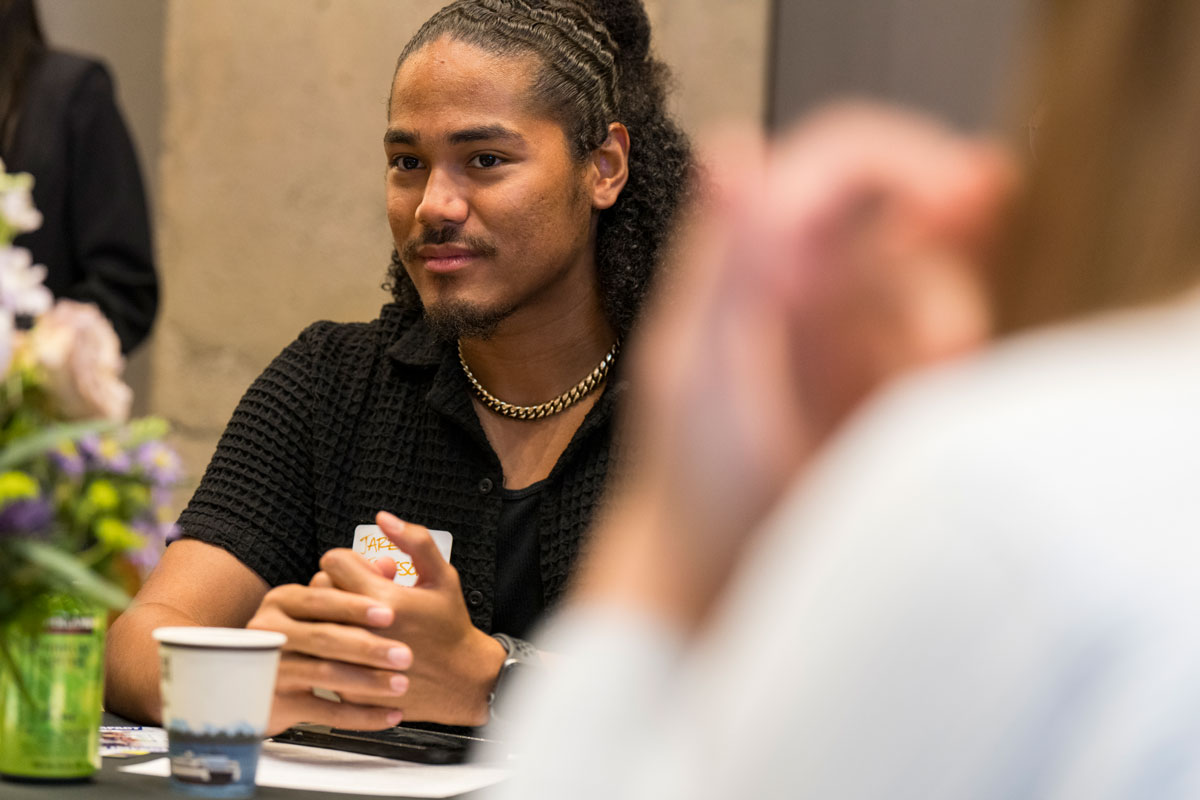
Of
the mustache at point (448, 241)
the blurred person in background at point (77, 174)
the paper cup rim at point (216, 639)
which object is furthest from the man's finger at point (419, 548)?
the blurred person in background at point (77, 174)

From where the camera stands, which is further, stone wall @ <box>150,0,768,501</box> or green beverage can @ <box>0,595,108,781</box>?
stone wall @ <box>150,0,768,501</box>

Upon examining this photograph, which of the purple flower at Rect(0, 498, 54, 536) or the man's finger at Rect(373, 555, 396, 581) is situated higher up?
the purple flower at Rect(0, 498, 54, 536)

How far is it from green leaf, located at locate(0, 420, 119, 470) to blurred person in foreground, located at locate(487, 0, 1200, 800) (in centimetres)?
60

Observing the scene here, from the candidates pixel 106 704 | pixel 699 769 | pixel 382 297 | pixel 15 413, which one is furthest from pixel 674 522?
pixel 382 297

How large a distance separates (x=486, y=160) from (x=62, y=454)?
1.07 metres

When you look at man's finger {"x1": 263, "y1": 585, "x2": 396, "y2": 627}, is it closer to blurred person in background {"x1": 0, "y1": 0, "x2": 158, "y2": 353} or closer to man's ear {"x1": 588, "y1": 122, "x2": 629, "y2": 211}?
man's ear {"x1": 588, "y1": 122, "x2": 629, "y2": 211}

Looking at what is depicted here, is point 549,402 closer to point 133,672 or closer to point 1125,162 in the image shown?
point 133,672

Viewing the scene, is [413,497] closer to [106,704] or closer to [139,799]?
[106,704]

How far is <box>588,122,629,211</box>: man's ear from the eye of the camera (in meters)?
2.04

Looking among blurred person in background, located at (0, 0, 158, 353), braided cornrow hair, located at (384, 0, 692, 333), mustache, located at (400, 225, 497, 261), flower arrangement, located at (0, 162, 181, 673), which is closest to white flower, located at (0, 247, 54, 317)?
flower arrangement, located at (0, 162, 181, 673)

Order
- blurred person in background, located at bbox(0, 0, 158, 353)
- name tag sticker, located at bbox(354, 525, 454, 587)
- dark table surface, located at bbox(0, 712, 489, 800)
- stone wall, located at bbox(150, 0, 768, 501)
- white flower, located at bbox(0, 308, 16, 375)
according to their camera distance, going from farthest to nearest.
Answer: stone wall, located at bbox(150, 0, 768, 501) < blurred person in background, located at bbox(0, 0, 158, 353) < name tag sticker, located at bbox(354, 525, 454, 587) < dark table surface, located at bbox(0, 712, 489, 800) < white flower, located at bbox(0, 308, 16, 375)

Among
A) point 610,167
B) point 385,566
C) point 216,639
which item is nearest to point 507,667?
point 385,566

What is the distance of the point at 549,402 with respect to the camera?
196cm

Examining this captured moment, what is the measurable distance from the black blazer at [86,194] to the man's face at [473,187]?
3.14 feet
